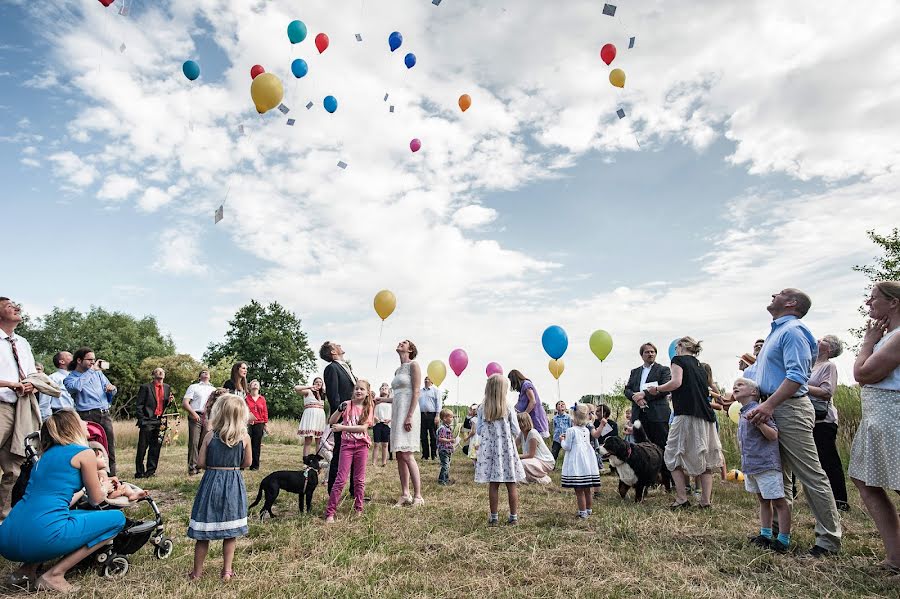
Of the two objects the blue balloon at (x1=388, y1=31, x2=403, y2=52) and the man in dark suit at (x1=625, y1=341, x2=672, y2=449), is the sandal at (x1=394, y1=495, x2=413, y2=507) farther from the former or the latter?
the blue balloon at (x1=388, y1=31, x2=403, y2=52)

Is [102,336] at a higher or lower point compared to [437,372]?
higher

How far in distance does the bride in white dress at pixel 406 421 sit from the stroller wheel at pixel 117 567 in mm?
2745

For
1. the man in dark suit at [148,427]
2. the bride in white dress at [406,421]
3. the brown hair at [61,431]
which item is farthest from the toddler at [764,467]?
the man in dark suit at [148,427]

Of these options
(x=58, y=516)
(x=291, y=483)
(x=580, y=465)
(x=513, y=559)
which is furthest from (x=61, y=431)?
(x=580, y=465)

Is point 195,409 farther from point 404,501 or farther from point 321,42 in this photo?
point 321,42

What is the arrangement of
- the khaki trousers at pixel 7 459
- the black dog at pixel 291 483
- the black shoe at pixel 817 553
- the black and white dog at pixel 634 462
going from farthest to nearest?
1. the black and white dog at pixel 634 462
2. the black dog at pixel 291 483
3. the khaki trousers at pixel 7 459
4. the black shoe at pixel 817 553

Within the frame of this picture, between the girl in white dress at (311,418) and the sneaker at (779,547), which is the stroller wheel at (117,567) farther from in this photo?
the girl in white dress at (311,418)

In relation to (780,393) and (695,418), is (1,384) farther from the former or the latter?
(695,418)

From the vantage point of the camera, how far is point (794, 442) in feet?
13.4

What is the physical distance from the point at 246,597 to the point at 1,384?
325 centimetres

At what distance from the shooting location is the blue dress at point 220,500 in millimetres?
3639

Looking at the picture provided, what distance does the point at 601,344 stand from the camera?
1109 cm

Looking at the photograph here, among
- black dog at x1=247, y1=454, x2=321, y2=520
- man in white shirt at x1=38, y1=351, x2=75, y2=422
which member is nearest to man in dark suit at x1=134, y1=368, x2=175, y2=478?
man in white shirt at x1=38, y1=351, x2=75, y2=422

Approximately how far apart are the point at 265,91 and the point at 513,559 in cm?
638
